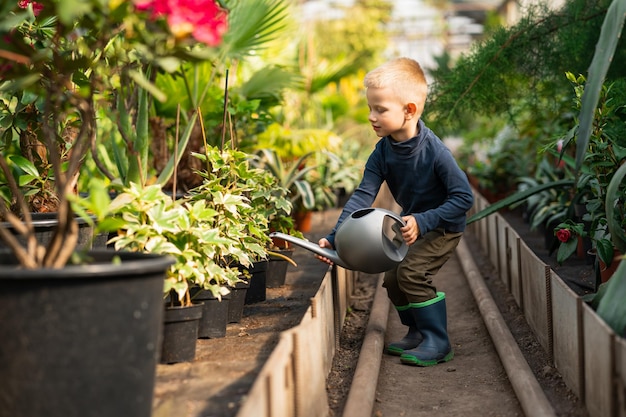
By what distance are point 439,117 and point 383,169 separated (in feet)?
4.69

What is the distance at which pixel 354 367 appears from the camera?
3359 mm

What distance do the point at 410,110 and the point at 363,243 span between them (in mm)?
569

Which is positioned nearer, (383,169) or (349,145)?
(383,169)

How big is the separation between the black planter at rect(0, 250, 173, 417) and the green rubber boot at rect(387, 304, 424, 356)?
67.9 inches

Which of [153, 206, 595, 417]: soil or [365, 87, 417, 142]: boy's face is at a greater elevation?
[365, 87, 417, 142]: boy's face

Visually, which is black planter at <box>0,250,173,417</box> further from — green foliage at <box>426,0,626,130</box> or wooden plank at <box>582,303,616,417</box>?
green foliage at <box>426,0,626,130</box>

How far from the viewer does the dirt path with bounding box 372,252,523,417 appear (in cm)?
290

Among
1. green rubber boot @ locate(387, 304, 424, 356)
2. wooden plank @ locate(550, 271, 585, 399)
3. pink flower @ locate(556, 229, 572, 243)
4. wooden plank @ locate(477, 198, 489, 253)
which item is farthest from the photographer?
wooden plank @ locate(477, 198, 489, 253)

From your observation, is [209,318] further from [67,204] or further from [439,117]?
[439,117]

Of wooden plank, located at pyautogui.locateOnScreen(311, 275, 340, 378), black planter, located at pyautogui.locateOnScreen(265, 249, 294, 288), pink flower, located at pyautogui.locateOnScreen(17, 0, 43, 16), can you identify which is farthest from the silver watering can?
pink flower, located at pyautogui.locateOnScreen(17, 0, 43, 16)

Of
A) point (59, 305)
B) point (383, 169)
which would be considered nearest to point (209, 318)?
point (383, 169)

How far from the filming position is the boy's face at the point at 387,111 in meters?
3.33

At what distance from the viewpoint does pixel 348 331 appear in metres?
3.97

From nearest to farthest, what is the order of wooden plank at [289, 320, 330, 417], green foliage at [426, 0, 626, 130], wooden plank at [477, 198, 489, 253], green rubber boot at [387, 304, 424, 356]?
wooden plank at [289, 320, 330, 417], green rubber boot at [387, 304, 424, 356], green foliage at [426, 0, 626, 130], wooden plank at [477, 198, 489, 253]
